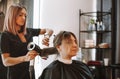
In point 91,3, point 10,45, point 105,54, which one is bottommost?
point 105,54

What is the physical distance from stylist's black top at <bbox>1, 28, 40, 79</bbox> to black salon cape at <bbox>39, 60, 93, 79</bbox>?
0.41 metres

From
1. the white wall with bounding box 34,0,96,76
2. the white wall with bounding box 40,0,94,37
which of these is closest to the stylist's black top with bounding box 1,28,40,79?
the white wall with bounding box 34,0,96,76

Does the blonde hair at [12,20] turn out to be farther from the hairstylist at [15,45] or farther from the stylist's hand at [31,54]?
the stylist's hand at [31,54]

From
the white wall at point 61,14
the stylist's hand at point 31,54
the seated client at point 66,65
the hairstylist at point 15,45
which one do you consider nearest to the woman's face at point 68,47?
the seated client at point 66,65

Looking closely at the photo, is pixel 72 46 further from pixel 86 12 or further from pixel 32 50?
pixel 86 12

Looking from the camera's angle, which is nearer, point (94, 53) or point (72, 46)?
point (72, 46)

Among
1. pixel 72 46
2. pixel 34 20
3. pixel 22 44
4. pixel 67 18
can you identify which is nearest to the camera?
pixel 72 46

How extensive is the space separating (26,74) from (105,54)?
2.34 meters

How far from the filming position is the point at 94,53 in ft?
13.6

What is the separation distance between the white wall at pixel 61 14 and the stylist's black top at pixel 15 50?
1814 millimetres

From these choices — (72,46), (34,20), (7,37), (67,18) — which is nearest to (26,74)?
(7,37)

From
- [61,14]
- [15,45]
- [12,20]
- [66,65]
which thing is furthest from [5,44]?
[61,14]

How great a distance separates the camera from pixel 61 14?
398cm

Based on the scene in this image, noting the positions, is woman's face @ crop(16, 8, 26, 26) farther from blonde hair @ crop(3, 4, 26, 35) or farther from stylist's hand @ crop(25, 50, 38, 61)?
stylist's hand @ crop(25, 50, 38, 61)
